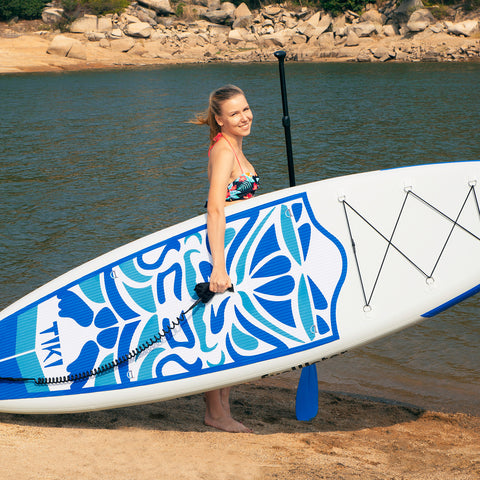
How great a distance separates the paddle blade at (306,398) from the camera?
4320 mm

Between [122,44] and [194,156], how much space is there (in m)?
34.2

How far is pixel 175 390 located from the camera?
13.5 ft

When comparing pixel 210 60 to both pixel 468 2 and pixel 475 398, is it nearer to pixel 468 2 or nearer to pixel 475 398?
pixel 468 2

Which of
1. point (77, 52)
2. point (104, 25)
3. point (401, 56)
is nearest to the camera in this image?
point (401, 56)

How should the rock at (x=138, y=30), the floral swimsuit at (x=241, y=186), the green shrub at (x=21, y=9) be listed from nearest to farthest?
the floral swimsuit at (x=241, y=186)
the rock at (x=138, y=30)
the green shrub at (x=21, y=9)

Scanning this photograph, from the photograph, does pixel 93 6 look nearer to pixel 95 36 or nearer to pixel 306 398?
pixel 95 36

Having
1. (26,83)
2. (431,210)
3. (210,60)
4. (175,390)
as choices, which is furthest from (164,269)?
(210,60)

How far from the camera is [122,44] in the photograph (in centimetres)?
4653

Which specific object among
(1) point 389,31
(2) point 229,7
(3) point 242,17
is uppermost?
(2) point 229,7

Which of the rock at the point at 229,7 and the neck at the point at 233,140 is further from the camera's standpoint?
the rock at the point at 229,7

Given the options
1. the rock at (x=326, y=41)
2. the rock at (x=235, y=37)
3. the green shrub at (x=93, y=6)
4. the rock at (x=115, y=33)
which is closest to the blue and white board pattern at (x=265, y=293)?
the rock at (x=326, y=41)

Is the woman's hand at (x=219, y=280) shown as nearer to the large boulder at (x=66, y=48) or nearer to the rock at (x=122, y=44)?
the large boulder at (x=66, y=48)

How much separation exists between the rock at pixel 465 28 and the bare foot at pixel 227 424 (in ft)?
132

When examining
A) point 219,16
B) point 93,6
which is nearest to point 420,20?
point 219,16
